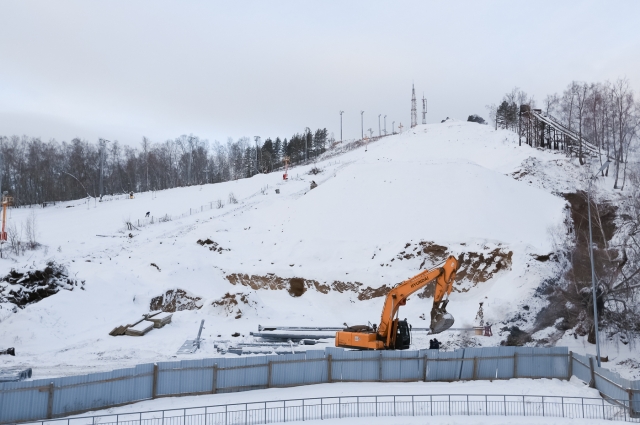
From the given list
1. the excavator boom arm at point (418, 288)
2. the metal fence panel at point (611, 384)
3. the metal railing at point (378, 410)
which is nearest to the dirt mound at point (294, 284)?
the excavator boom arm at point (418, 288)

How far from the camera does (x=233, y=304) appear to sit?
28.9m

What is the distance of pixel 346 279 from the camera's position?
3288 centimetres

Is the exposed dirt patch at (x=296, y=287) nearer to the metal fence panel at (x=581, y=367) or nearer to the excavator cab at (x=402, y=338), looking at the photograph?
the excavator cab at (x=402, y=338)

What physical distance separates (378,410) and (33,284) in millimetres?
22381

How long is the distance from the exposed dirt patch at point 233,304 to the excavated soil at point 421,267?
4.24 m

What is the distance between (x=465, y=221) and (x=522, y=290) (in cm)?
900

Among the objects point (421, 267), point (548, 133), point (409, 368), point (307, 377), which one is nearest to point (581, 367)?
point (409, 368)

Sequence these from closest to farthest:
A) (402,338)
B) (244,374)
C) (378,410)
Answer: (378,410), (244,374), (402,338)

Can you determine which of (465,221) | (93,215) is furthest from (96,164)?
(465,221)

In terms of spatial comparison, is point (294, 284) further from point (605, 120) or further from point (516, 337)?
point (605, 120)

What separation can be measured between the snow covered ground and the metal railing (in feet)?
23.0

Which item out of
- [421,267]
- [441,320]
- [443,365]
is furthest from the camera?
[421,267]

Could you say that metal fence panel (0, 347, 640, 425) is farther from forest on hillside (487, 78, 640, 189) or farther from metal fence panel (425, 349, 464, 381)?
forest on hillside (487, 78, 640, 189)

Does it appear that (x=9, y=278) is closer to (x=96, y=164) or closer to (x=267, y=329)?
(x=267, y=329)
